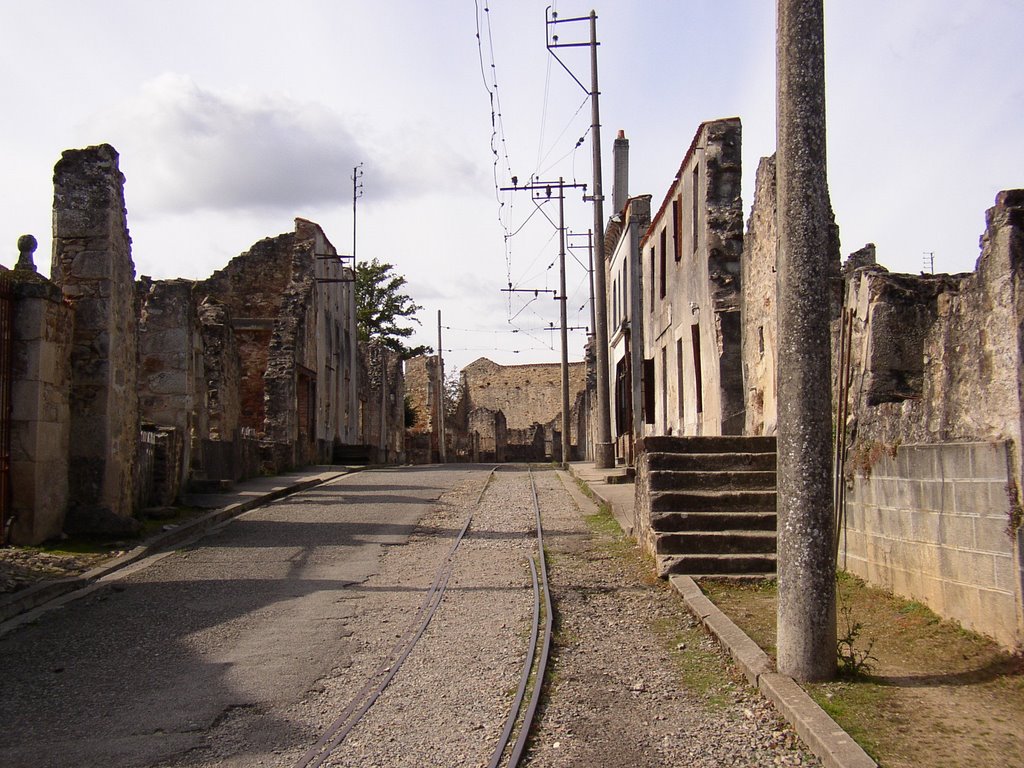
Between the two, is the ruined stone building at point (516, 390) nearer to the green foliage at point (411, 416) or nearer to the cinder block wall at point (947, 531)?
the green foliage at point (411, 416)

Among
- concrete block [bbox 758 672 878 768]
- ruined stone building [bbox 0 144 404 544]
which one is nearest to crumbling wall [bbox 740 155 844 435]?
concrete block [bbox 758 672 878 768]

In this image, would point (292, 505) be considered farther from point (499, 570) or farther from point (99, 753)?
point (99, 753)

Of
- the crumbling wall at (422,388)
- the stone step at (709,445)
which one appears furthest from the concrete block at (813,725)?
the crumbling wall at (422,388)

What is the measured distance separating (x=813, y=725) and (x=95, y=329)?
32.5 ft

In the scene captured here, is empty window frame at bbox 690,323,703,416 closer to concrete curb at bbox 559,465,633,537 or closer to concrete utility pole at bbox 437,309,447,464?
concrete curb at bbox 559,465,633,537

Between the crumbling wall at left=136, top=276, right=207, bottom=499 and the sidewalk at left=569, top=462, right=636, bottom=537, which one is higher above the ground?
the crumbling wall at left=136, top=276, right=207, bottom=499

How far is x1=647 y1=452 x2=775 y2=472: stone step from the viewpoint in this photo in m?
11.1

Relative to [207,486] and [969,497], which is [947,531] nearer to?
[969,497]

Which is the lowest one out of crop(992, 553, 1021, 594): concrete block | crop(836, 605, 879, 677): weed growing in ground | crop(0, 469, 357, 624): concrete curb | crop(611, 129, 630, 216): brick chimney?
crop(836, 605, 879, 677): weed growing in ground

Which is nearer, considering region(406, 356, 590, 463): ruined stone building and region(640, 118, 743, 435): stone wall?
region(640, 118, 743, 435): stone wall

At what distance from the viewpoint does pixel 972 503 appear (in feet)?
21.3

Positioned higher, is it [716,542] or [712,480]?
[712,480]

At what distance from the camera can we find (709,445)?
11.4m

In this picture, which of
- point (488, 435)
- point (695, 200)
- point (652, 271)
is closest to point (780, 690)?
point (695, 200)
